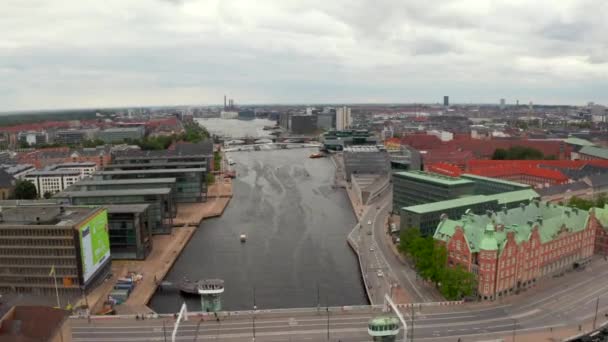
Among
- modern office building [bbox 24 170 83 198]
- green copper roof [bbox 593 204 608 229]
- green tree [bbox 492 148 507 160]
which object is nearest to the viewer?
green copper roof [bbox 593 204 608 229]

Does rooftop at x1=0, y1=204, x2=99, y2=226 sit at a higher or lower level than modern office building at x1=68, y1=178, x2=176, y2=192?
higher

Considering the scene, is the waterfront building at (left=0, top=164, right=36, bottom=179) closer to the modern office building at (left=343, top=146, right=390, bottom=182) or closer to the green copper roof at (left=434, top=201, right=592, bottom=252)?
the modern office building at (left=343, top=146, right=390, bottom=182)

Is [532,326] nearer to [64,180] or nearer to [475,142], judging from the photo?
[64,180]

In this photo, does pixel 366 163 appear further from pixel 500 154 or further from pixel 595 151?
pixel 595 151

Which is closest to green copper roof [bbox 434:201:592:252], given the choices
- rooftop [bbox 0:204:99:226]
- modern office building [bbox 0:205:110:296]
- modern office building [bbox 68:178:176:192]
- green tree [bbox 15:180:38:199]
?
modern office building [bbox 0:205:110:296]

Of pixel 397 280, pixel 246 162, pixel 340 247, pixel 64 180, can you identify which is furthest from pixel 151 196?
pixel 246 162

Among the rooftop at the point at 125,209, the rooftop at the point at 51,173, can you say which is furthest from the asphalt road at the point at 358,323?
the rooftop at the point at 51,173

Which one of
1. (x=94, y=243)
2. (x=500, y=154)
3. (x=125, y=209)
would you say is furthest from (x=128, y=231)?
(x=500, y=154)

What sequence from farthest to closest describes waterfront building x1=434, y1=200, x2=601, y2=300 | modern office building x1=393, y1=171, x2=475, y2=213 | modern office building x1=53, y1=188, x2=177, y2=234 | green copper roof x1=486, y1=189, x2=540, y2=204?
1. modern office building x1=393, y1=171, x2=475, y2=213
2. modern office building x1=53, y1=188, x2=177, y2=234
3. green copper roof x1=486, y1=189, x2=540, y2=204
4. waterfront building x1=434, y1=200, x2=601, y2=300

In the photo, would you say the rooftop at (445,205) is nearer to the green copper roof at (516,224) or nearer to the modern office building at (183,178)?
the green copper roof at (516,224)
